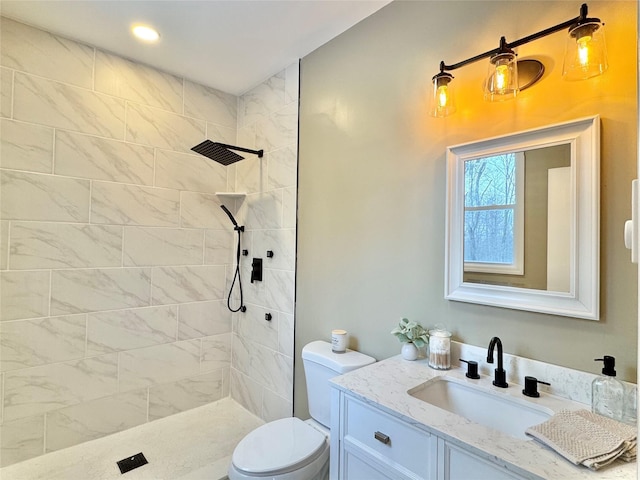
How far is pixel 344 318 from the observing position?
188cm

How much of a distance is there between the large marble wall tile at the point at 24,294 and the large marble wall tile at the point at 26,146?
0.60 m

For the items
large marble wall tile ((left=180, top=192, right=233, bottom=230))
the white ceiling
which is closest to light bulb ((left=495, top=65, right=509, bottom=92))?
the white ceiling

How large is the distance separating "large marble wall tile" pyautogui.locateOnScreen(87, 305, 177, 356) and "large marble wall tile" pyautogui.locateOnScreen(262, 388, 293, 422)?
0.80m

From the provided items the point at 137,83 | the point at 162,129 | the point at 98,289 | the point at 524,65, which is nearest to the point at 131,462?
the point at 98,289

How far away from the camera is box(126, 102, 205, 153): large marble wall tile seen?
2.30 metres

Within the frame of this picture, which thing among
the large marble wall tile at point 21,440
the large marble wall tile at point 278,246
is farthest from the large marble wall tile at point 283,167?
the large marble wall tile at point 21,440

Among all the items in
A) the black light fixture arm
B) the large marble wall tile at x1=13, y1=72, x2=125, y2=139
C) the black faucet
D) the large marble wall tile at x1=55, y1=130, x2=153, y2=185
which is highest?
the large marble wall tile at x1=13, y1=72, x2=125, y2=139

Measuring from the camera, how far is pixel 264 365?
2.44 meters

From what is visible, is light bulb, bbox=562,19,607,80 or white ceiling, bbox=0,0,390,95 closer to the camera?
light bulb, bbox=562,19,607,80

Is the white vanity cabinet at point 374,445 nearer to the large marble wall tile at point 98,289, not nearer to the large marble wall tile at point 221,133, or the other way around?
the large marble wall tile at point 98,289

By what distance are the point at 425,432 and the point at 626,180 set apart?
3.17 ft

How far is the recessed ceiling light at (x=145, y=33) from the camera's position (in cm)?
195

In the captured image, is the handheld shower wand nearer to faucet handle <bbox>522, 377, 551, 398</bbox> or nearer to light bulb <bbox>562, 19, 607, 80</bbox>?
faucet handle <bbox>522, 377, 551, 398</bbox>

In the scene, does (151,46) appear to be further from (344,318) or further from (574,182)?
(574,182)
